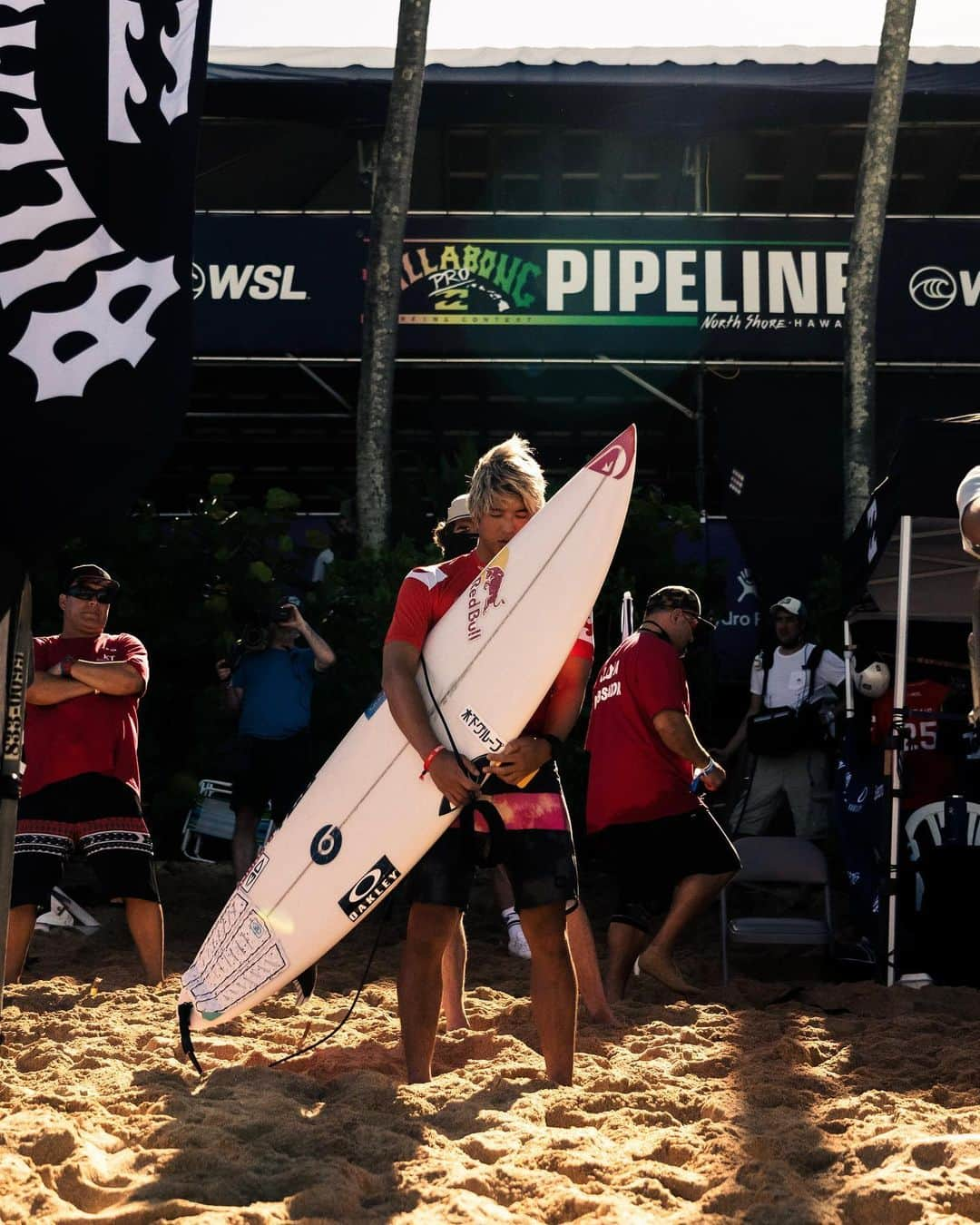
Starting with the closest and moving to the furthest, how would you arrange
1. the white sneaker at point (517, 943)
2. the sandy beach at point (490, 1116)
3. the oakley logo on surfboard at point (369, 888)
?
the sandy beach at point (490, 1116) → the oakley logo on surfboard at point (369, 888) → the white sneaker at point (517, 943)

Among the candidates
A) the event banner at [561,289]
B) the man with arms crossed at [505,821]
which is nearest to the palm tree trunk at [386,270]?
the event banner at [561,289]

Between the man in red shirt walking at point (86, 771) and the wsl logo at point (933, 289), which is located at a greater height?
the wsl logo at point (933, 289)

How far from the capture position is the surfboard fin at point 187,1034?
4.04m

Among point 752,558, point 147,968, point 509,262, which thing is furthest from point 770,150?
point 147,968

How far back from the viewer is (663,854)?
5.73 meters

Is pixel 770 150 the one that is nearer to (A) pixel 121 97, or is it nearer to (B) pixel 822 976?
(B) pixel 822 976

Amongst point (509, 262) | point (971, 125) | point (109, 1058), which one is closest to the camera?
point (109, 1058)

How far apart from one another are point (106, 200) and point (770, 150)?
1417 cm

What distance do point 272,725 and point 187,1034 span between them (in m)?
3.29

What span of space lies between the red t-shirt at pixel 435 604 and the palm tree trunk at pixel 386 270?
6507 millimetres

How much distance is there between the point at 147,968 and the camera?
222 inches

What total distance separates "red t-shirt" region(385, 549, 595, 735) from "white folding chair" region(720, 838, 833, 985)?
100 inches

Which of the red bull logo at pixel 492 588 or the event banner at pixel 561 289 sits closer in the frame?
the red bull logo at pixel 492 588

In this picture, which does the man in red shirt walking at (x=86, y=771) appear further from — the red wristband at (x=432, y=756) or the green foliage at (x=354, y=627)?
the green foliage at (x=354, y=627)
